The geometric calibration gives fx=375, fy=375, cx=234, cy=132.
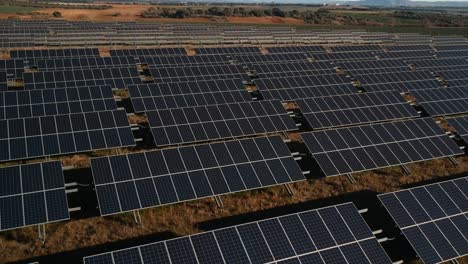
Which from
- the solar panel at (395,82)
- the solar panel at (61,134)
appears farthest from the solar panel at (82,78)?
the solar panel at (395,82)

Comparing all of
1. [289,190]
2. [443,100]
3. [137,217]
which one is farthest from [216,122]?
[443,100]

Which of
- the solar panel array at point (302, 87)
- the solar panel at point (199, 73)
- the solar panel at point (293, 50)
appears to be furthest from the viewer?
the solar panel at point (293, 50)

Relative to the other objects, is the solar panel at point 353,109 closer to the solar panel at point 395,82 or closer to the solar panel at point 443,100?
the solar panel at point 443,100

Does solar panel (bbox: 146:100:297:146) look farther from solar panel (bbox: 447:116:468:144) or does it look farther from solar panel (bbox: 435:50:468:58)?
solar panel (bbox: 435:50:468:58)

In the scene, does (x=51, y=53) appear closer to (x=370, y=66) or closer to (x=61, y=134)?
(x=61, y=134)

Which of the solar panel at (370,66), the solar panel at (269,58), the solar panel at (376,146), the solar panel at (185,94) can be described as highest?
the solar panel at (376,146)
